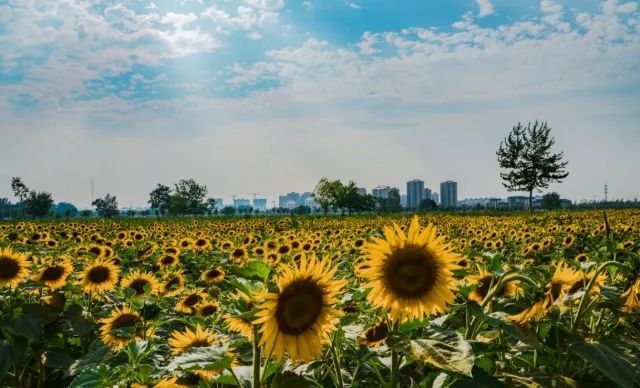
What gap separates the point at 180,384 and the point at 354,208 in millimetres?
107100

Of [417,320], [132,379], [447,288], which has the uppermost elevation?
[447,288]

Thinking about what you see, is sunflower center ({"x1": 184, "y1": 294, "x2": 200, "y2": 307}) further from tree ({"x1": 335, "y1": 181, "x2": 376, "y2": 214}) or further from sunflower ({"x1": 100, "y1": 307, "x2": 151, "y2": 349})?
tree ({"x1": 335, "y1": 181, "x2": 376, "y2": 214})

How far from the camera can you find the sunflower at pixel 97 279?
4949 millimetres

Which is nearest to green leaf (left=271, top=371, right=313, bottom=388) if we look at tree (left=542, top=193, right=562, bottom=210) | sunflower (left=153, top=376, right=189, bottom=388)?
sunflower (left=153, top=376, right=189, bottom=388)

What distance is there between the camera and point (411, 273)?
2.02 m

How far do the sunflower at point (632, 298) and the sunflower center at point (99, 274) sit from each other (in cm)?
420

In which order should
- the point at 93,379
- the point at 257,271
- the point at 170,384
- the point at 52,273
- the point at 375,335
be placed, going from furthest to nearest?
the point at 52,273, the point at 375,335, the point at 93,379, the point at 170,384, the point at 257,271

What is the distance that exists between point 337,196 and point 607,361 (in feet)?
337

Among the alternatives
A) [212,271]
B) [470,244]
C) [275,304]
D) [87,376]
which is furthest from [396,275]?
[470,244]

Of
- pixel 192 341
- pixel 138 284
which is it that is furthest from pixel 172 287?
pixel 192 341

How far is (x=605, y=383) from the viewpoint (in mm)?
2123

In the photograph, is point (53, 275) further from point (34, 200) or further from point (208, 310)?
point (34, 200)

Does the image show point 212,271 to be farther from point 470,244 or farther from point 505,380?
point 470,244

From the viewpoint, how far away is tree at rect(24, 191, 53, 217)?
3684 inches
